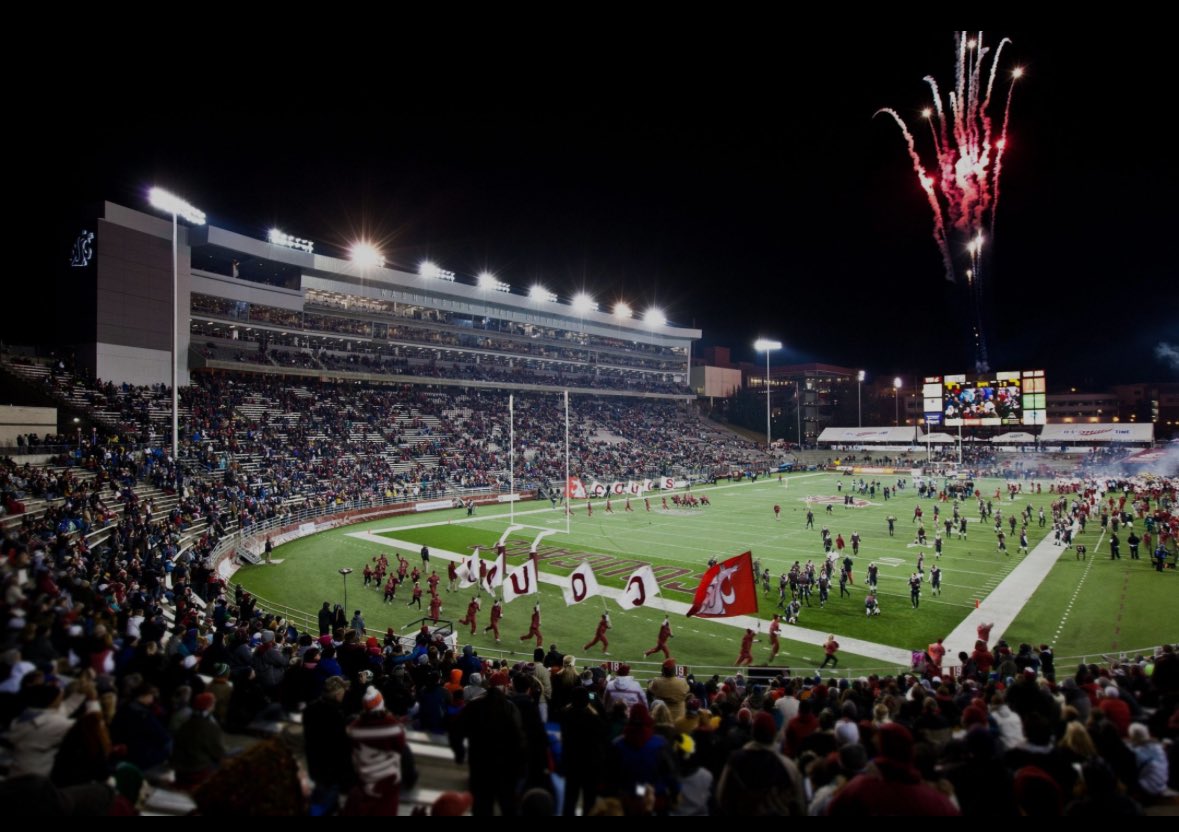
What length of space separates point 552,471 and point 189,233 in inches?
1389

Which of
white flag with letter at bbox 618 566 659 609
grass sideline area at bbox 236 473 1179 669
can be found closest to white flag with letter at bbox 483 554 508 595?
grass sideline area at bbox 236 473 1179 669

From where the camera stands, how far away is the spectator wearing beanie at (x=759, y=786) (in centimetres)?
431

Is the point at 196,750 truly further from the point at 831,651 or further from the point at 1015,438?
the point at 1015,438

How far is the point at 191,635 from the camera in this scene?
1122cm

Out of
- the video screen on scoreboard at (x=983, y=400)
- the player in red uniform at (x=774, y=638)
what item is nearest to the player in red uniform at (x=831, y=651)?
the player in red uniform at (x=774, y=638)

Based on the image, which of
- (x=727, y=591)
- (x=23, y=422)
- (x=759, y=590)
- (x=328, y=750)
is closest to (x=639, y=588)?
(x=727, y=591)

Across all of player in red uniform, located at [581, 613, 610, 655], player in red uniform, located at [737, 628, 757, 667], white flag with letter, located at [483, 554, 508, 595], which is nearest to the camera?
player in red uniform, located at [737, 628, 757, 667]

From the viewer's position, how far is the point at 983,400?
257 feet

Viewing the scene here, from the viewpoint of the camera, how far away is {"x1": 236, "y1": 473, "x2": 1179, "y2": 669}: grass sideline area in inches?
759

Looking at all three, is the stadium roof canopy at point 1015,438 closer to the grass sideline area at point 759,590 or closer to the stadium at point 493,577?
the stadium at point 493,577

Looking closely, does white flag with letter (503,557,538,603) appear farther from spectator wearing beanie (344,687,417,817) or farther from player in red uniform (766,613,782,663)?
spectator wearing beanie (344,687,417,817)

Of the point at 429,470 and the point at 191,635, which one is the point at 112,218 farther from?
the point at 191,635

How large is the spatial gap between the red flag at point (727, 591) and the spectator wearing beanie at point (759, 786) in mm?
11062

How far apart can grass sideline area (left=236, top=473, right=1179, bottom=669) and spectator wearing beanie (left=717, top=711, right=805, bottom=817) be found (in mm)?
14094
